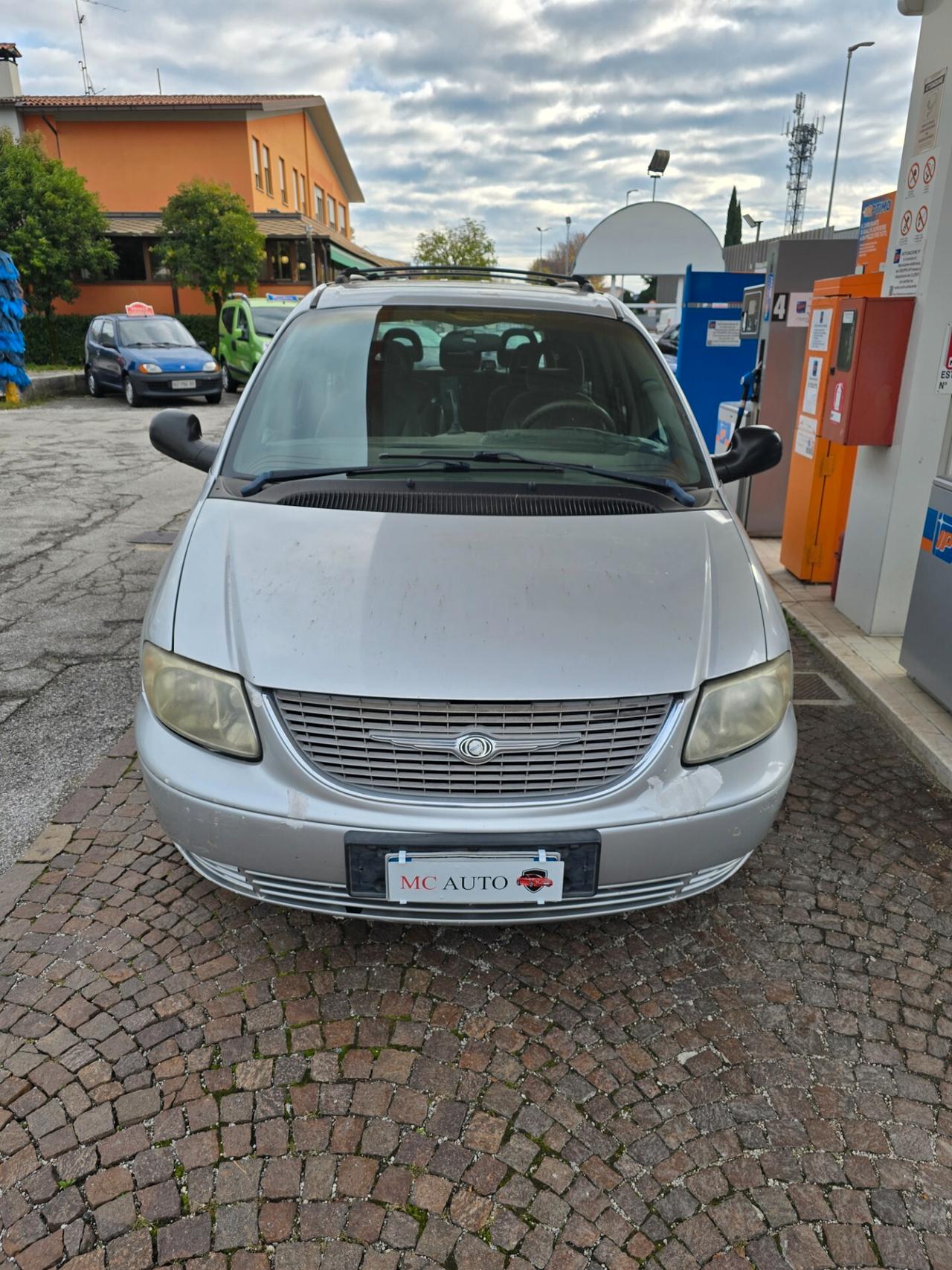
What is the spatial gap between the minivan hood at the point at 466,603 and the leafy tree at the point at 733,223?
66.6 metres

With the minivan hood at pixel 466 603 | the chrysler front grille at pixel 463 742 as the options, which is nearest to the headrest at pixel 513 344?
the minivan hood at pixel 466 603

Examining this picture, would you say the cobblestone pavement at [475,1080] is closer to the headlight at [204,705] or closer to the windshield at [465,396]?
the headlight at [204,705]

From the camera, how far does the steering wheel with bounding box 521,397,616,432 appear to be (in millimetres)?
3379

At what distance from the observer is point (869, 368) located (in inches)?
186

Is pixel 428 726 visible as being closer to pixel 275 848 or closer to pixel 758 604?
pixel 275 848

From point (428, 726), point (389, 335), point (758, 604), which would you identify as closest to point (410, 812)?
point (428, 726)

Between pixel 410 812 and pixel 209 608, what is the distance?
0.79 metres

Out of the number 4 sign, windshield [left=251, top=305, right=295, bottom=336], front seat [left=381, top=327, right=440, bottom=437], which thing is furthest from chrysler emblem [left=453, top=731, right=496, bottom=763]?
windshield [left=251, top=305, right=295, bottom=336]

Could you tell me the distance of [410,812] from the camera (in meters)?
2.22

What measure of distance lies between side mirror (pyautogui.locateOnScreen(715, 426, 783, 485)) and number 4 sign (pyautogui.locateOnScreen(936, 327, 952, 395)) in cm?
140

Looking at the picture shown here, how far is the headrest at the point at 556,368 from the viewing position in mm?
3522

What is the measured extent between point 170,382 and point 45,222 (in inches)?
471

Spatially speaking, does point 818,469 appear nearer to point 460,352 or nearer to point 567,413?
point 567,413

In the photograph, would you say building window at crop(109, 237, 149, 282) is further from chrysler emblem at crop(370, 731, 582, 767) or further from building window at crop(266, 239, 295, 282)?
chrysler emblem at crop(370, 731, 582, 767)
